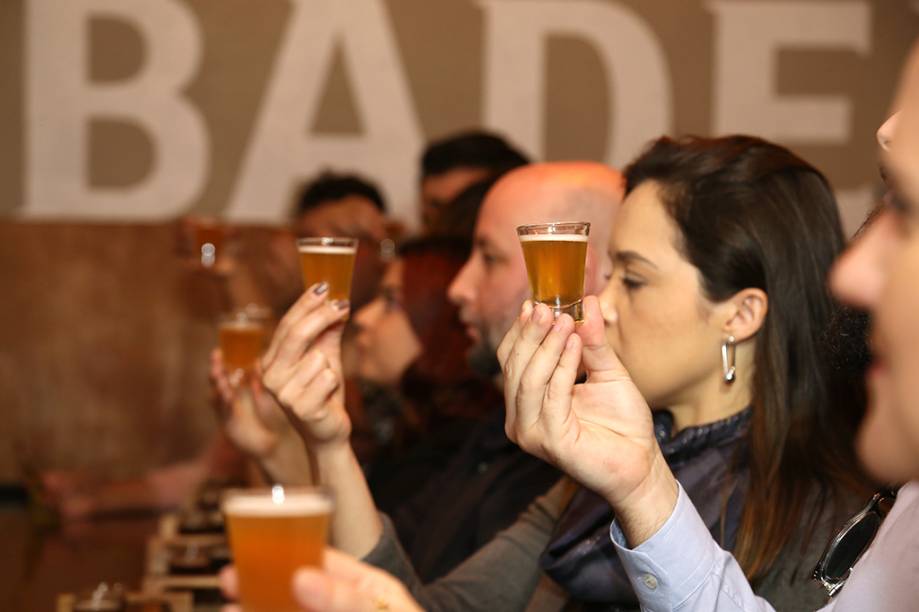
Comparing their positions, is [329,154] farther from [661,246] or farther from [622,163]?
[661,246]

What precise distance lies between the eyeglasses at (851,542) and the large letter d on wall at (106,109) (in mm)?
4296

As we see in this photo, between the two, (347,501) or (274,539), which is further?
(347,501)

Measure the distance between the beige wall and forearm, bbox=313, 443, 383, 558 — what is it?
344 centimetres

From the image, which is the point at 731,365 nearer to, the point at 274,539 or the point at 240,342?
the point at 274,539

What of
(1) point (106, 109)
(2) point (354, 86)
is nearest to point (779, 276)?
(2) point (354, 86)

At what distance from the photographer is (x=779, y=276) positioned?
6.88 ft

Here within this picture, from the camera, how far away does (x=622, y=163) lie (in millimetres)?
5582

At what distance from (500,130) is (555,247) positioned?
388cm

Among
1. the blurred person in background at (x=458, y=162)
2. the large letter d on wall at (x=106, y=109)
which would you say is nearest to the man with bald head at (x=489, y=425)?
the blurred person in background at (x=458, y=162)

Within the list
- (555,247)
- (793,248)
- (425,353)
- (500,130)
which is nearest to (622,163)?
(500,130)

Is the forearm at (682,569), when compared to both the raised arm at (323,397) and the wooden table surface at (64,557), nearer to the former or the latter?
the raised arm at (323,397)

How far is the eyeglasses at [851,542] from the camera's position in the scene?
65.9 inches

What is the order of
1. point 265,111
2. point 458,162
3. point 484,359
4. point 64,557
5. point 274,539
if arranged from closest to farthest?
point 274,539 < point 484,359 < point 64,557 < point 458,162 < point 265,111

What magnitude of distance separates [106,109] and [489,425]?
316 centimetres
